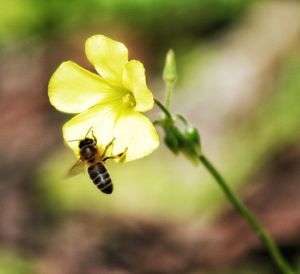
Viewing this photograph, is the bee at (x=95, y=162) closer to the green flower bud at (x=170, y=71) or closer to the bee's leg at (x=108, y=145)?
the bee's leg at (x=108, y=145)

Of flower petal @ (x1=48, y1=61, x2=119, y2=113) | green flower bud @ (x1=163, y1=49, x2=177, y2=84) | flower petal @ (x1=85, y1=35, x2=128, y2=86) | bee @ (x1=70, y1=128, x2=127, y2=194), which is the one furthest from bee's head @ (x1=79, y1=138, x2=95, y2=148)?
green flower bud @ (x1=163, y1=49, x2=177, y2=84)

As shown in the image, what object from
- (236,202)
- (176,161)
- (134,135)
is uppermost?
(176,161)

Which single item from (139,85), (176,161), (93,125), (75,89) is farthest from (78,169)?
(176,161)

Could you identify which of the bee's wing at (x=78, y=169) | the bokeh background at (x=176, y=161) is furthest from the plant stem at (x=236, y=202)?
the bokeh background at (x=176, y=161)

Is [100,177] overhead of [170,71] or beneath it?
beneath

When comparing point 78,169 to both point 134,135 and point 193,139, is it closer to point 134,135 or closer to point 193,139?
point 134,135

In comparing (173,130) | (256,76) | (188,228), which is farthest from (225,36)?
(173,130)

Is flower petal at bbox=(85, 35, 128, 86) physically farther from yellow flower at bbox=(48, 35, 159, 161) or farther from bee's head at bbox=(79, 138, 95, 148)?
bee's head at bbox=(79, 138, 95, 148)
